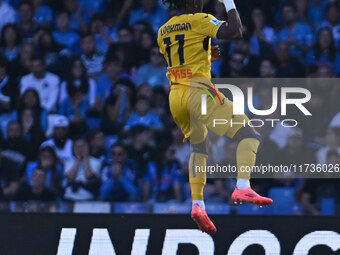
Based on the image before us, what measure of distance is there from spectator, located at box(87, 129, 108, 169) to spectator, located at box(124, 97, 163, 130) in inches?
14.8

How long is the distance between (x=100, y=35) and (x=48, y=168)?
2.45m

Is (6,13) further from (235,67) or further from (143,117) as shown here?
(235,67)

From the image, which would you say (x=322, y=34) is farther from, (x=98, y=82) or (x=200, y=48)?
(x=200, y=48)

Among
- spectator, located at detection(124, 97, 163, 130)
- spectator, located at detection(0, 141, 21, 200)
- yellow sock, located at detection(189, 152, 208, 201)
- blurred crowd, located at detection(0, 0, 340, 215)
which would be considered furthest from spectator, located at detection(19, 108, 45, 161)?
yellow sock, located at detection(189, 152, 208, 201)

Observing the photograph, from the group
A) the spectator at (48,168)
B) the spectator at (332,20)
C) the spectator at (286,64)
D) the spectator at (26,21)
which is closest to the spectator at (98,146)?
the spectator at (48,168)

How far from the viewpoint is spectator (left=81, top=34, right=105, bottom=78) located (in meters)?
11.3

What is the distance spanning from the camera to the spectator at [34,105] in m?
10.8

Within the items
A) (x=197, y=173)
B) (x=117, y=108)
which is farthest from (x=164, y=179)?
(x=197, y=173)

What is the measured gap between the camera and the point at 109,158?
10328 millimetres

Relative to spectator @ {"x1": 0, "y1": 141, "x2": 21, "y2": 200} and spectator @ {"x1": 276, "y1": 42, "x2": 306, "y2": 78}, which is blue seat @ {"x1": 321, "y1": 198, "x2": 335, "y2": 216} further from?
spectator @ {"x1": 0, "y1": 141, "x2": 21, "y2": 200}

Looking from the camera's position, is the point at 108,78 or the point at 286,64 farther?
the point at 108,78

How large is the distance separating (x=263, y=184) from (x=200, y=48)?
3.09 meters

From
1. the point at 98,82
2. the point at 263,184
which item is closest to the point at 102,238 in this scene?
the point at 263,184

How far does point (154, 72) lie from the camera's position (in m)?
11.1
